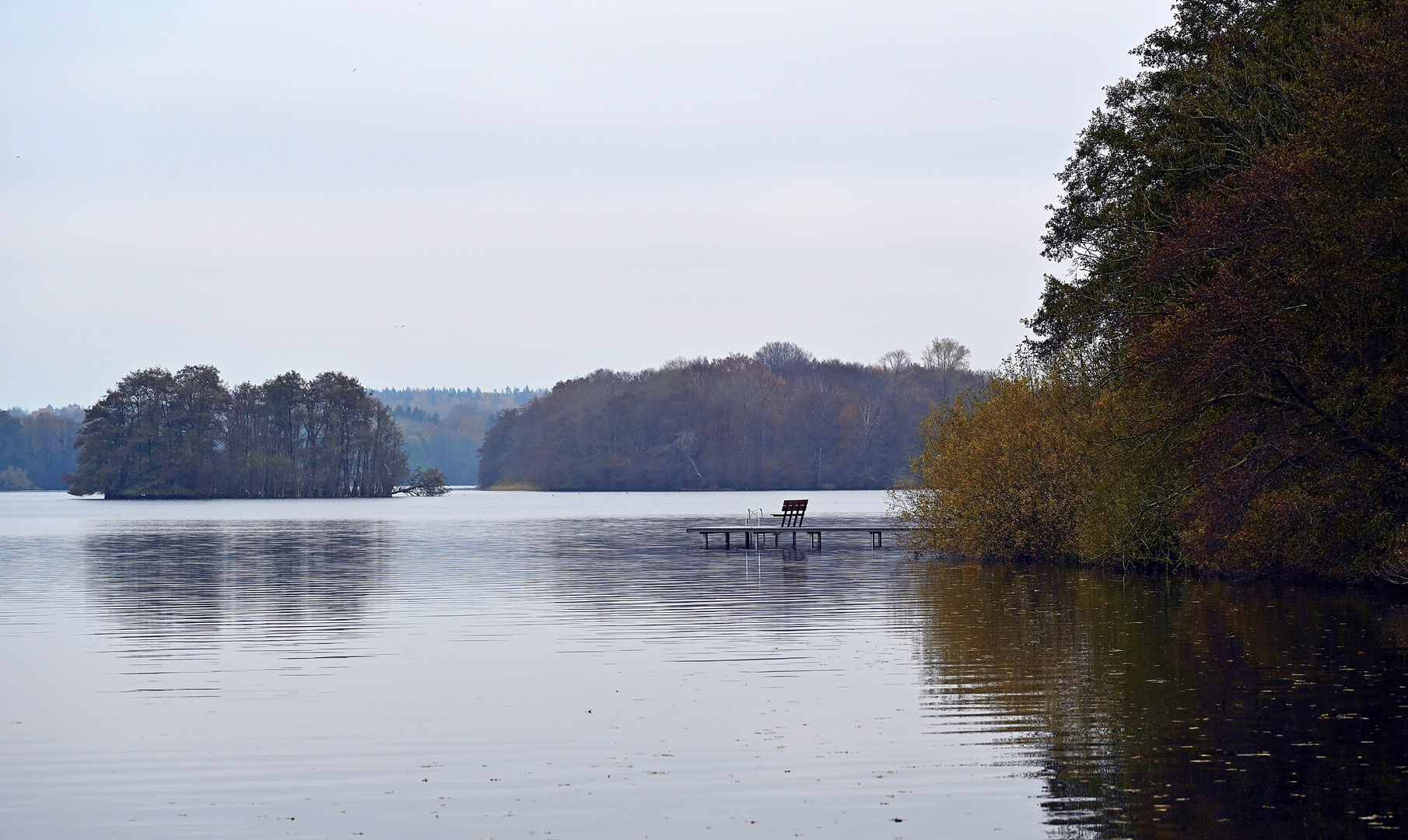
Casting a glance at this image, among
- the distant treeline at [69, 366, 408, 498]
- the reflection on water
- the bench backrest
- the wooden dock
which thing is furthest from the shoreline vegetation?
the distant treeline at [69, 366, 408, 498]

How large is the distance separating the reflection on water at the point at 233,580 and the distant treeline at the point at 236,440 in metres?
91.9

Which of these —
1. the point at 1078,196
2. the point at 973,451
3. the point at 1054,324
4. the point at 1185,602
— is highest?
the point at 1078,196

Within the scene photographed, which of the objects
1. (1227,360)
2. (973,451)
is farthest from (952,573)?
(1227,360)

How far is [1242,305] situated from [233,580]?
2401cm

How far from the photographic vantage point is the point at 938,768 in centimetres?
1199

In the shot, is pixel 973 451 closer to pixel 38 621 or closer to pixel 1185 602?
pixel 1185 602

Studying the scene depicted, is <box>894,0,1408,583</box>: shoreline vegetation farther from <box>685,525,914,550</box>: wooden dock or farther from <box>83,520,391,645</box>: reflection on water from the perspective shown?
<box>83,520,391,645</box>: reflection on water

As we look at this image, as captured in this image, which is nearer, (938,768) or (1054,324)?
(938,768)

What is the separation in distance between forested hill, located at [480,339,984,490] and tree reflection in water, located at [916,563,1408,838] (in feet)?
468

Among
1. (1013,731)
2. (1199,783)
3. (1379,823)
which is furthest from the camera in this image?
(1013,731)

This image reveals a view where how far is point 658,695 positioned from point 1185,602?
14733 millimetres

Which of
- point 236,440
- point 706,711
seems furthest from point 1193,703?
point 236,440

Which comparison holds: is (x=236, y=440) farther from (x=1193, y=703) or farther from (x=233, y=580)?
(x=1193, y=703)

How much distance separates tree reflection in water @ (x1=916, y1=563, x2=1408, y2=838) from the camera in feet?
33.9
